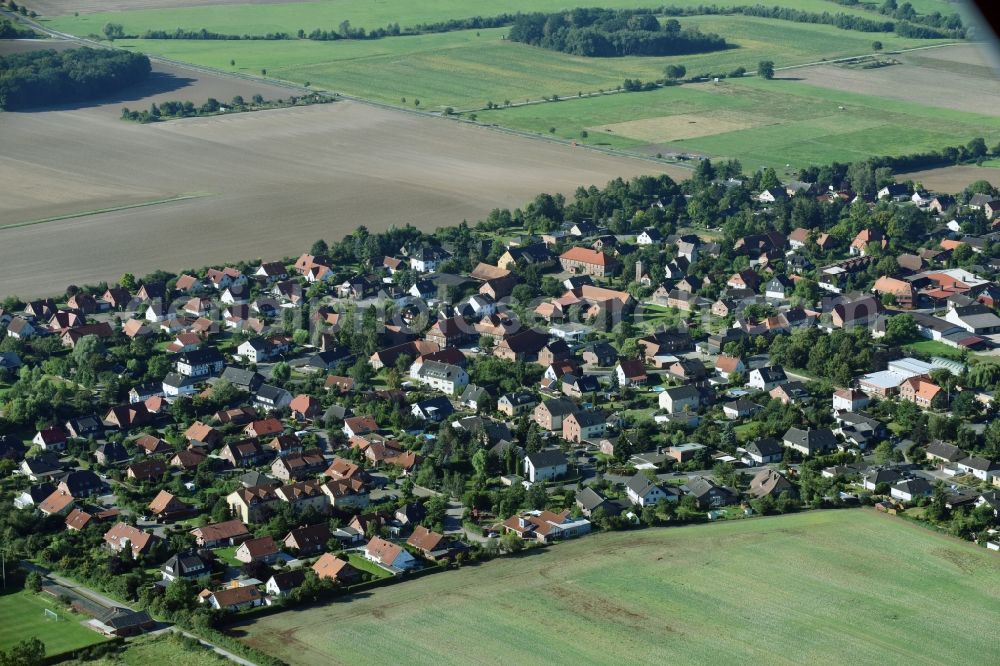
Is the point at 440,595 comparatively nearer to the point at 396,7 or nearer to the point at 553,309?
the point at 553,309

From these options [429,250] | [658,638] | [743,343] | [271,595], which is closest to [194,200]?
[429,250]

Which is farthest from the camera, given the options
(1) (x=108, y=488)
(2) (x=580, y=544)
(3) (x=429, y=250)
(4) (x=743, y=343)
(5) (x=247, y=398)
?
(3) (x=429, y=250)

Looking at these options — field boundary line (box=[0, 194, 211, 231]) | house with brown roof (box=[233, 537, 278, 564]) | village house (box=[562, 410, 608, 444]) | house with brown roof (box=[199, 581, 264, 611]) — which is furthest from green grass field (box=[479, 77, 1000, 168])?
house with brown roof (box=[199, 581, 264, 611])

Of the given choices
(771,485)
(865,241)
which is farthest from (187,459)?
(865,241)

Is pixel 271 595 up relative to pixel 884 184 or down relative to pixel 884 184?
down

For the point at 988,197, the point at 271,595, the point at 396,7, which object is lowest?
the point at 271,595

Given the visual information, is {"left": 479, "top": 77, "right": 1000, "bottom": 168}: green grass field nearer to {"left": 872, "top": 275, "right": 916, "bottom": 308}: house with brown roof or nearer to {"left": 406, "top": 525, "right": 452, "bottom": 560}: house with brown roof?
{"left": 872, "top": 275, "right": 916, "bottom": 308}: house with brown roof
